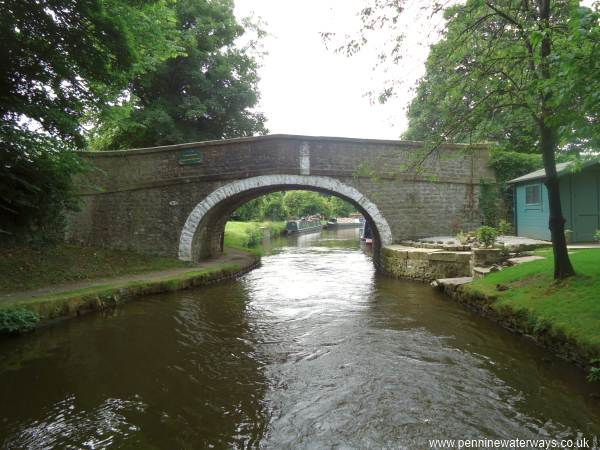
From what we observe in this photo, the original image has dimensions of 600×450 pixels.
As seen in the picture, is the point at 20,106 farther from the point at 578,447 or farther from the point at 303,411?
the point at 578,447

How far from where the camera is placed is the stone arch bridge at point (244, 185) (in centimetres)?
1175

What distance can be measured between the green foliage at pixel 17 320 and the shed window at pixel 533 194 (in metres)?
12.2

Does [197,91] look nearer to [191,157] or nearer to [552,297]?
[191,157]

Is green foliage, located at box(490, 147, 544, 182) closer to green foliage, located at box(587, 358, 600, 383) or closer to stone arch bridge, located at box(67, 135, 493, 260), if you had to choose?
stone arch bridge, located at box(67, 135, 493, 260)

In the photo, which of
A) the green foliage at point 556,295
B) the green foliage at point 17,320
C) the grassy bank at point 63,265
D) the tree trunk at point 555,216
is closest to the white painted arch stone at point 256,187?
the grassy bank at point 63,265

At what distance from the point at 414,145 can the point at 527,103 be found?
6548mm

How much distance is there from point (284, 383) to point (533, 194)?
998 cm

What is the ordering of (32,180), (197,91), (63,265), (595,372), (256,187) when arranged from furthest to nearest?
1. (197,91)
2. (256,187)
3. (63,265)
4. (32,180)
5. (595,372)

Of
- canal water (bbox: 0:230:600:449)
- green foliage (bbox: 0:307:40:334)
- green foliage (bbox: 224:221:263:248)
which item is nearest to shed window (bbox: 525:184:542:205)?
canal water (bbox: 0:230:600:449)

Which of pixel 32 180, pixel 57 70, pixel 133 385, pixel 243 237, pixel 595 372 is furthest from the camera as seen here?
pixel 243 237

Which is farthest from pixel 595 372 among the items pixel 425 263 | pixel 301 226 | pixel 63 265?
pixel 301 226

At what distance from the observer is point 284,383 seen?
4.25m

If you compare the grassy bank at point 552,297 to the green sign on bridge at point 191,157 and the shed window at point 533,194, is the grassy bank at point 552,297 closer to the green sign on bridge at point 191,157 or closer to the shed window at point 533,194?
the shed window at point 533,194

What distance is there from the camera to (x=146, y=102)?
14344 mm
